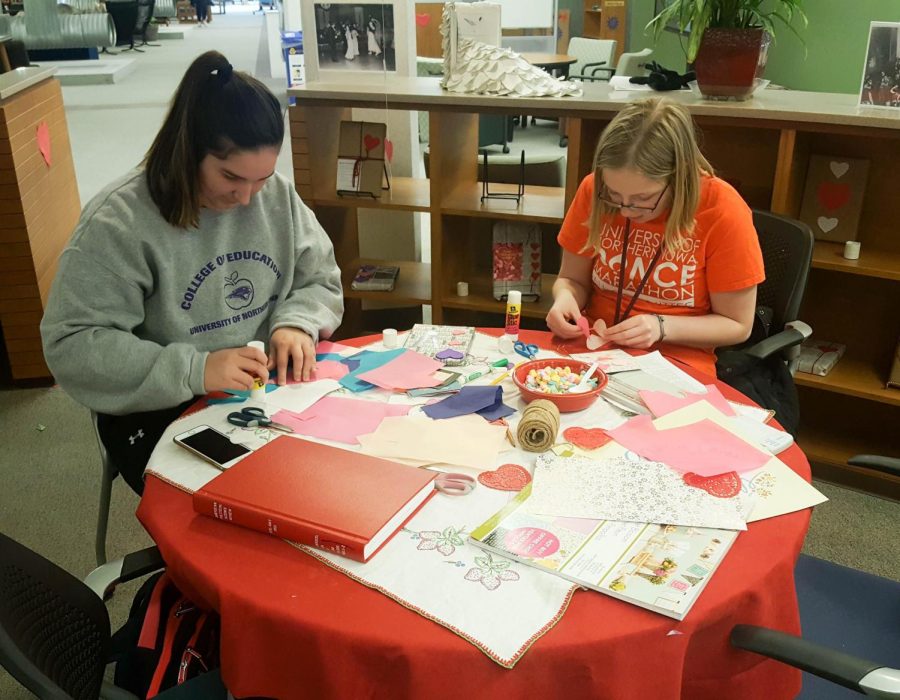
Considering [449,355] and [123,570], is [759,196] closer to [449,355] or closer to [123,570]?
[449,355]

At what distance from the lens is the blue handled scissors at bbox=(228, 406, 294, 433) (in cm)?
146

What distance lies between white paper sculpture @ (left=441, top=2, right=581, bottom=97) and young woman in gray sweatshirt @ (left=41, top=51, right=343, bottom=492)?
1226mm

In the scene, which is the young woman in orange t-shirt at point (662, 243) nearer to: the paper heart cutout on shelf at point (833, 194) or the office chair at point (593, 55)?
the paper heart cutout on shelf at point (833, 194)

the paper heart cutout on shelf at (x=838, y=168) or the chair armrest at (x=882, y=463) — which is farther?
the paper heart cutout on shelf at (x=838, y=168)

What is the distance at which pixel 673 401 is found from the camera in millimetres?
1534

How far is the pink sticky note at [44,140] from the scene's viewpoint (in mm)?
3314

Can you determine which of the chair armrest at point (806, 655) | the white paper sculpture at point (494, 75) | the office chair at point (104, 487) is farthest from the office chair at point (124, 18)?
the chair armrest at point (806, 655)

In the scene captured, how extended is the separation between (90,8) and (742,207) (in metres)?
11.9

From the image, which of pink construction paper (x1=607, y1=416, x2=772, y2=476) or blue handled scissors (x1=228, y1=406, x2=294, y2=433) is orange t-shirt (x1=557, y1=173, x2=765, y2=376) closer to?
pink construction paper (x1=607, y1=416, x2=772, y2=476)

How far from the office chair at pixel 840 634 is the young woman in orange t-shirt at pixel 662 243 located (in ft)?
1.56

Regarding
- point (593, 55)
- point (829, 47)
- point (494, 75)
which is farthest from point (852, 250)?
point (593, 55)

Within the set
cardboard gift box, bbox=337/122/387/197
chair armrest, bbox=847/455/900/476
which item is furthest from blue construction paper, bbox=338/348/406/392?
cardboard gift box, bbox=337/122/387/197

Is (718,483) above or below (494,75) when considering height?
below

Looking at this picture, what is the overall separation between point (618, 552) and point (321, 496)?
1.42 ft
